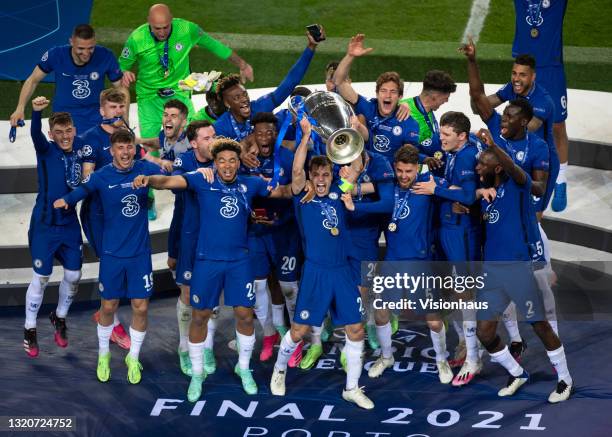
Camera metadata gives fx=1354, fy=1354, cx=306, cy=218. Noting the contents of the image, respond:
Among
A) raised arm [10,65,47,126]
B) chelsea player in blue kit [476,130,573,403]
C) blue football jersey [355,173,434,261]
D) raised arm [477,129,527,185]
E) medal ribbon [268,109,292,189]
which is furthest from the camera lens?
raised arm [10,65,47,126]

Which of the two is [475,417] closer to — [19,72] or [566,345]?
[566,345]

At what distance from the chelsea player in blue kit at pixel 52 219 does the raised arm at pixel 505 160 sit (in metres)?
2.87

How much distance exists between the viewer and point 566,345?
970 centimetres

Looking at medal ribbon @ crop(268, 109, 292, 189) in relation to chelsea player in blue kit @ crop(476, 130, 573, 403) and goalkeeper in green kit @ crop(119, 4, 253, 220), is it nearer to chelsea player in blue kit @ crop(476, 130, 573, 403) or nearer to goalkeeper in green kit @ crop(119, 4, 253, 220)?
chelsea player in blue kit @ crop(476, 130, 573, 403)

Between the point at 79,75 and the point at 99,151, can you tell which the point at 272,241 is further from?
the point at 79,75

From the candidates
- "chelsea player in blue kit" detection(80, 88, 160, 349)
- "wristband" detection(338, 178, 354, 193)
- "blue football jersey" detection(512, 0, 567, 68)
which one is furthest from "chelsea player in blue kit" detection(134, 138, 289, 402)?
"blue football jersey" detection(512, 0, 567, 68)

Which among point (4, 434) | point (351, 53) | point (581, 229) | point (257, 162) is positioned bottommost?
point (4, 434)

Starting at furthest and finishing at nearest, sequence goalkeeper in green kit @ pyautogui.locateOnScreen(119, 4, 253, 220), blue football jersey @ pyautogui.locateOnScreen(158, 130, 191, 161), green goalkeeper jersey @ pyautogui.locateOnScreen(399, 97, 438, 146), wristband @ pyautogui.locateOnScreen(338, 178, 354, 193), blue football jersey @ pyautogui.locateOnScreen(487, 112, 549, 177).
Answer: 1. goalkeeper in green kit @ pyautogui.locateOnScreen(119, 4, 253, 220)
2. green goalkeeper jersey @ pyautogui.locateOnScreen(399, 97, 438, 146)
3. blue football jersey @ pyautogui.locateOnScreen(158, 130, 191, 161)
4. blue football jersey @ pyautogui.locateOnScreen(487, 112, 549, 177)
5. wristband @ pyautogui.locateOnScreen(338, 178, 354, 193)

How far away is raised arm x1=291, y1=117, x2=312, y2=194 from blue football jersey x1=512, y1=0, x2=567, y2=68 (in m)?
3.07

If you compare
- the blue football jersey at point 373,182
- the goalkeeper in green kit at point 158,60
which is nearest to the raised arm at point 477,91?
the blue football jersey at point 373,182

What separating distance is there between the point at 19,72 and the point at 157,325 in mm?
4242

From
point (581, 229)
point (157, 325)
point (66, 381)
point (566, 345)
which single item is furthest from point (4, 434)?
point (581, 229)

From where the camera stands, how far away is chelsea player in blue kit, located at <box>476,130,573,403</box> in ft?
28.8

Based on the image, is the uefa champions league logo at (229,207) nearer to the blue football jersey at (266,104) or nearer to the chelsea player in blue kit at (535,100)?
the blue football jersey at (266,104)
